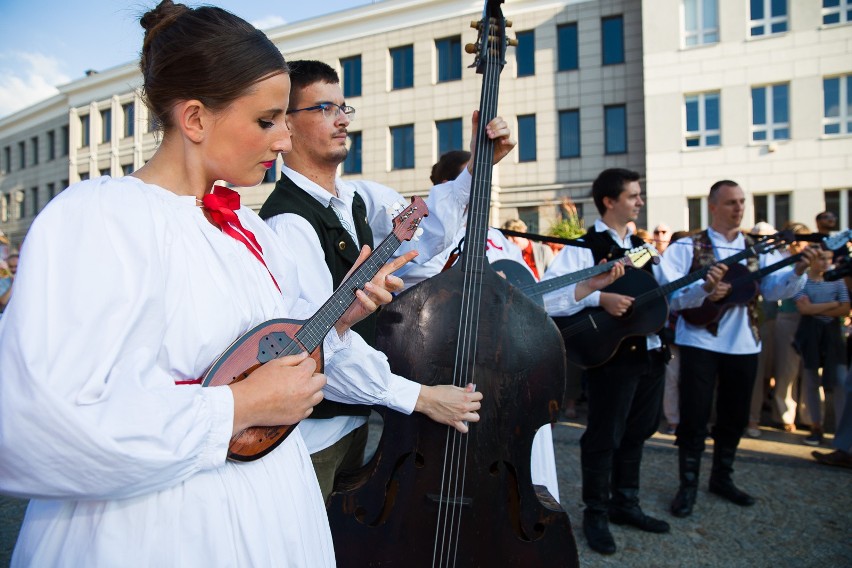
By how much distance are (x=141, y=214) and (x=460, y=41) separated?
2214cm

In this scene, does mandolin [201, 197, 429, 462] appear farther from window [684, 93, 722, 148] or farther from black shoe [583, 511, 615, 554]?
→ window [684, 93, 722, 148]

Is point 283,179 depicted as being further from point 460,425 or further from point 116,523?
point 116,523

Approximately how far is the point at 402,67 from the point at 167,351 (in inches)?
909

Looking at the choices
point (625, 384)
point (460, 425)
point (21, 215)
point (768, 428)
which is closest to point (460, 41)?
point (768, 428)

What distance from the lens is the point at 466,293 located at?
7.29 ft

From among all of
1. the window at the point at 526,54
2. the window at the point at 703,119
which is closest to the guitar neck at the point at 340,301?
the window at the point at 703,119

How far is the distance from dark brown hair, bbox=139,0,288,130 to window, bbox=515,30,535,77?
67.9 ft

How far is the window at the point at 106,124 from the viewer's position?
31.0m

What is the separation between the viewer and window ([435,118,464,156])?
21.7 m

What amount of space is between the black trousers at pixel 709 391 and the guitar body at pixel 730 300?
0.22m

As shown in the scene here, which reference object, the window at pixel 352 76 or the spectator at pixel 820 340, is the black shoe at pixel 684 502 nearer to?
the spectator at pixel 820 340

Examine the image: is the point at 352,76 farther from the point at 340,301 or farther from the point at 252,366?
the point at 252,366

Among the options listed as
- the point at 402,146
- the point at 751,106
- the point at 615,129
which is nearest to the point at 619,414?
the point at 751,106

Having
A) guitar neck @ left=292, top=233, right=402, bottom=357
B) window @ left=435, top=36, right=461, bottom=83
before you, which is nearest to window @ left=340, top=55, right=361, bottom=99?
window @ left=435, top=36, right=461, bottom=83
